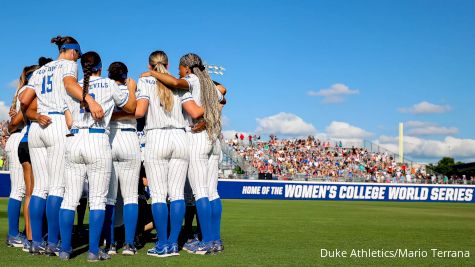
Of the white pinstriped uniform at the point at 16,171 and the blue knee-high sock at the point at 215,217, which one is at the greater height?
the white pinstriped uniform at the point at 16,171

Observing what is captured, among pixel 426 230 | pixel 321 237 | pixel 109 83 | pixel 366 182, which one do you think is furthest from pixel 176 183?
pixel 366 182

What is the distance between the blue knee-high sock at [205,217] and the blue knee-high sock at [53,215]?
1.68 meters

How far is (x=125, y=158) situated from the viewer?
20.8 ft

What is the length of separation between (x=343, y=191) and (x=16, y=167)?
82.3 ft

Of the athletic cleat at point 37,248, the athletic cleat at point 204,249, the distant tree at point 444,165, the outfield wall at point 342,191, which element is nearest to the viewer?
the athletic cleat at point 37,248

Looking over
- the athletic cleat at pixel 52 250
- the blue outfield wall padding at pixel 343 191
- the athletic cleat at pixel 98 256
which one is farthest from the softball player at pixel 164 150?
the blue outfield wall padding at pixel 343 191

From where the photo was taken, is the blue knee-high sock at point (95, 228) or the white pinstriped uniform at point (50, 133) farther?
the white pinstriped uniform at point (50, 133)

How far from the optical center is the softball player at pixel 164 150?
6406 millimetres

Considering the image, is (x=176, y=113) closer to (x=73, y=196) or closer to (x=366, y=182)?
(x=73, y=196)

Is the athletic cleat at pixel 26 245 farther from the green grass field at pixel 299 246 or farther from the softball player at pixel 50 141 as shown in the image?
the softball player at pixel 50 141

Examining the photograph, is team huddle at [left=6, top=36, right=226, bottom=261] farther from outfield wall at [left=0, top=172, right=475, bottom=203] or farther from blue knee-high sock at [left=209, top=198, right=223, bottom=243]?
outfield wall at [left=0, top=172, right=475, bottom=203]

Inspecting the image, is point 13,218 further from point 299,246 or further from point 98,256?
point 299,246

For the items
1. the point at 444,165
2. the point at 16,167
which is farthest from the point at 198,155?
the point at 444,165

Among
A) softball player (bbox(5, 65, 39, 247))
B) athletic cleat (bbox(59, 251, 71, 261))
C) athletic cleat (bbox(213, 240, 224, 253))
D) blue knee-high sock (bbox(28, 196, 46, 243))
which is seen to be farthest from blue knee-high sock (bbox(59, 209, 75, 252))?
athletic cleat (bbox(213, 240, 224, 253))
